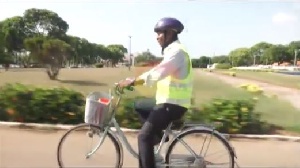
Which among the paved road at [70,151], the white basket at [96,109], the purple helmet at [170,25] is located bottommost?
the paved road at [70,151]

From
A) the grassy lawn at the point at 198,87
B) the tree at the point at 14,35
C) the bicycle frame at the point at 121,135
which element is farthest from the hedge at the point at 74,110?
the tree at the point at 14,35

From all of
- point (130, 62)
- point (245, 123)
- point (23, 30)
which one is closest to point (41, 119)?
point (130, 62)

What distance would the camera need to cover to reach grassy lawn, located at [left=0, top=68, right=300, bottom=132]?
25.9 feet

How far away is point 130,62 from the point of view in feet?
22.8

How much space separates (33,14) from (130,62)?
165 inches

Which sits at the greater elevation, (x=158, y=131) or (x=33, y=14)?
(x=33, y=14)

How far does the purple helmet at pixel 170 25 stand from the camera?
3490 millimetres

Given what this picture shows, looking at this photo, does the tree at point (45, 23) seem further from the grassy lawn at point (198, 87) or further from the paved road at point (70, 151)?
the paved road at point (70, 151)

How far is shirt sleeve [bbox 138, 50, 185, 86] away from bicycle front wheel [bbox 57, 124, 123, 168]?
2.51 ft

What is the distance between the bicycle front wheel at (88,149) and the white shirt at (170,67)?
79 centimetres

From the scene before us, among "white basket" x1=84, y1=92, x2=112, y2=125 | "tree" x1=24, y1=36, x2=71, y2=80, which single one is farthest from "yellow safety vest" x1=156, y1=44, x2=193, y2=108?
"tree" x1=24, y1=36, x2=71, y2=80

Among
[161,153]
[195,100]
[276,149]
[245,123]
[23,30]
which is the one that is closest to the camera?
[161,153]

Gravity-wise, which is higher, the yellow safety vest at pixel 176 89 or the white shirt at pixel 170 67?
the white shirt at pixel 170 67

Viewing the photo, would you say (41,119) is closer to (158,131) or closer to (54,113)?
(54,113)
